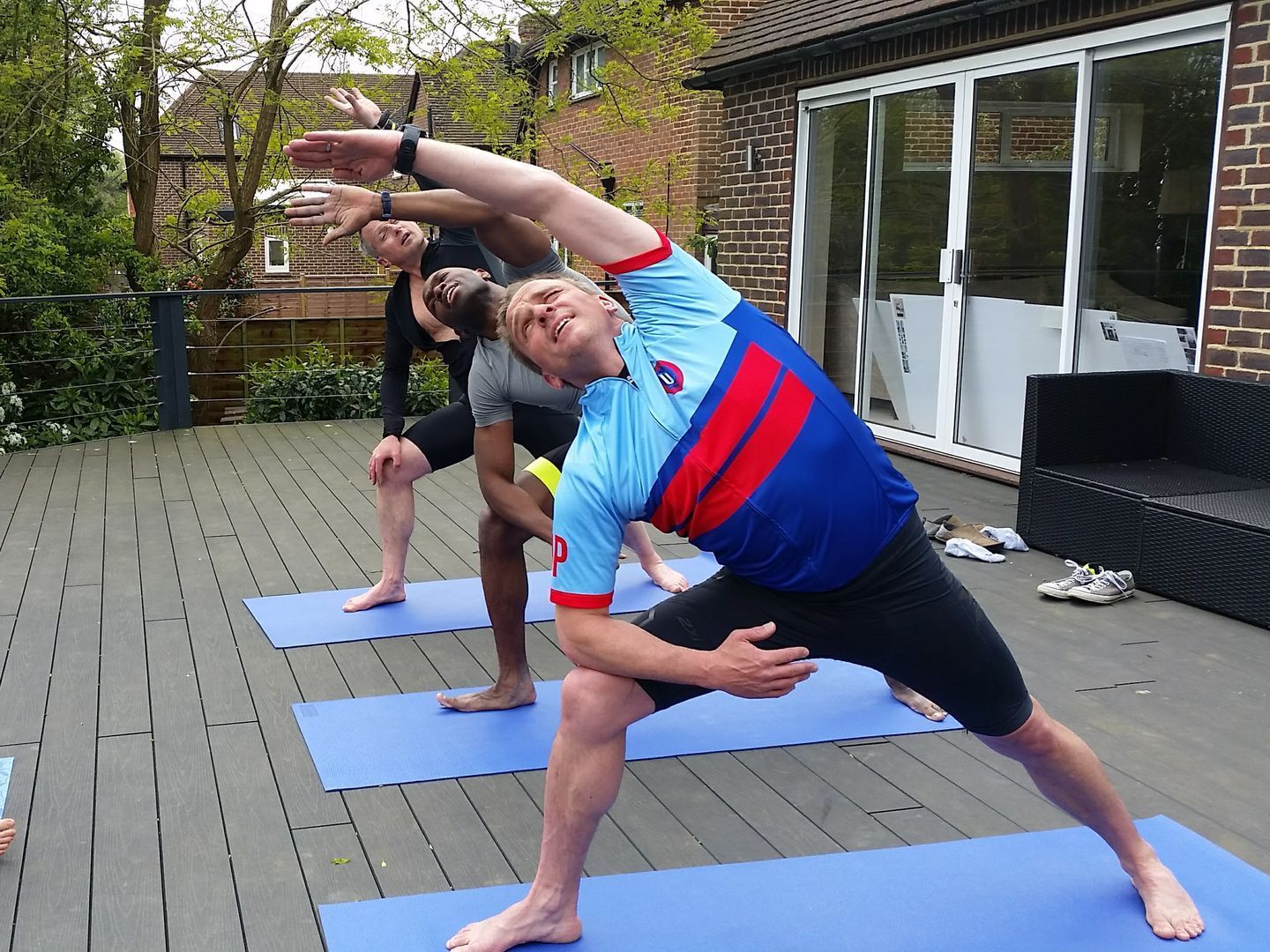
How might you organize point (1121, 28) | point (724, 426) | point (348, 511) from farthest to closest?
point (348, 511) < point (1121, 28) < point (724, 426)

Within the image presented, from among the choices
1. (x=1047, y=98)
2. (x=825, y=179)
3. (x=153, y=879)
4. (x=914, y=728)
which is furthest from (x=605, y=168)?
(x=153, y=879)

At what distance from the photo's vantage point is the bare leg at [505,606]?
360cm

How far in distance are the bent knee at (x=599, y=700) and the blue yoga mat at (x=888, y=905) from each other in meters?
0.49

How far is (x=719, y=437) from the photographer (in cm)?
211

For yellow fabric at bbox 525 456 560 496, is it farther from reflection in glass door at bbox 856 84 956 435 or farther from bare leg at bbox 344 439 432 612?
reflection in glass door at bbox 856 84 956 435

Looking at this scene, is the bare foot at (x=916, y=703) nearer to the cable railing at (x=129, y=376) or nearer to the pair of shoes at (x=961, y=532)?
the pair of shoes at (x=961, y=532)

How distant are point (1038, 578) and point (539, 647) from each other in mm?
2108

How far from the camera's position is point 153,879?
8.71 feet

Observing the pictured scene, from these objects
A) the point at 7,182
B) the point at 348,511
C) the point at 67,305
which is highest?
the point at 7,182

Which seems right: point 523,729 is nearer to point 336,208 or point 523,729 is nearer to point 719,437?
point 336,208

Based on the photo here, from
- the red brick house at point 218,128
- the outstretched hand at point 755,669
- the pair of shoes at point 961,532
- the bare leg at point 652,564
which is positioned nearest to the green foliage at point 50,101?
the red brick house at point 218,128

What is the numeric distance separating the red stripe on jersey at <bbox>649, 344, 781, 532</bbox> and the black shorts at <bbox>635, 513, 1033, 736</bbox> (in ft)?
0.80

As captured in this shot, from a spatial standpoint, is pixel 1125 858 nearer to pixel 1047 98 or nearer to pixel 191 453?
pixel 1047 98

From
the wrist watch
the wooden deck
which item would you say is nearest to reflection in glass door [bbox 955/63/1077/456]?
the wooden deck
